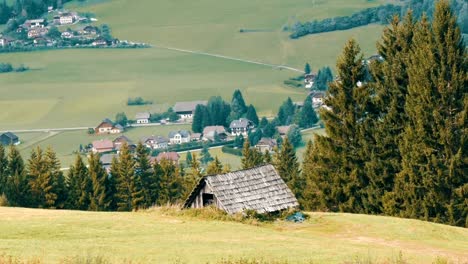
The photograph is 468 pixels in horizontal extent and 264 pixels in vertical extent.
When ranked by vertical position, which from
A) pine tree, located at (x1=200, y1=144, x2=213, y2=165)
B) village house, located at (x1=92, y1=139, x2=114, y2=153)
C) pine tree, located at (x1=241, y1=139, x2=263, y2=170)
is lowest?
pine tree, located at (x1=200, y1=144, x2=213, y2=165)

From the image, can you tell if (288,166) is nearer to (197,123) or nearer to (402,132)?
(402,132)

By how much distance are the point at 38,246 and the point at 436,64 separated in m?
32.0

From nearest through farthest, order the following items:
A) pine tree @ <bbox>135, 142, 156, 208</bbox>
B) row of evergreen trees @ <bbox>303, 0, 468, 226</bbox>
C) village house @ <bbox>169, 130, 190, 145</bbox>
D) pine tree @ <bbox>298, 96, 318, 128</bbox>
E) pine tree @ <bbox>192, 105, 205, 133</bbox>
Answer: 1. row of evergreen trees @ <bbox>303, 0, 468, 226</bbox>
2. pine tree @ <bbox>135, 142, 156, 208</bbox>
3. village house @ <bbox>169, 130, 190, 145</bbox>
4. pine tree @ <bbox>298, 96, 318, 128</bbox>
5. pine tree @ <bbox>192, 105, 205, 133</bbox>

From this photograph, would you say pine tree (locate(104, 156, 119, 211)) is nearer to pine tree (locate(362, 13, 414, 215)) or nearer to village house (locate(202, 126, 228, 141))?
pine tree (locate(362, 13, 414, 215))

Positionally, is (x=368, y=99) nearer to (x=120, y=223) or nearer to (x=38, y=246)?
(x=120, y=223)

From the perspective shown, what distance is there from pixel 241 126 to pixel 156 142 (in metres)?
18.0

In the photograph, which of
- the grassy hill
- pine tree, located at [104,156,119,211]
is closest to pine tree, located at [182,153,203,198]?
pine tree, located at [104,156,119,211]

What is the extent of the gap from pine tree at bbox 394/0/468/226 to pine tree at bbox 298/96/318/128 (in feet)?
351

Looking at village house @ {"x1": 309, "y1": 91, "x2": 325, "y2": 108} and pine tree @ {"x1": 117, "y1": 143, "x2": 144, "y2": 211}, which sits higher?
pine tree @ {"x1": 117, "y1": 143, "x2": 144, "y2": 211}

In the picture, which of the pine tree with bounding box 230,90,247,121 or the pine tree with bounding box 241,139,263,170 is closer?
the pine tree with bounding box 241,139,263,170

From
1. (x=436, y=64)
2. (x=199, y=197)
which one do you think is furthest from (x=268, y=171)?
(x=436, y=64)

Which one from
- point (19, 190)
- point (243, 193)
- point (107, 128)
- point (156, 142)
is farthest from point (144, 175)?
point (107, 128)

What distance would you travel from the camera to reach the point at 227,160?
467 ft

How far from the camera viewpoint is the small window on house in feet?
164
